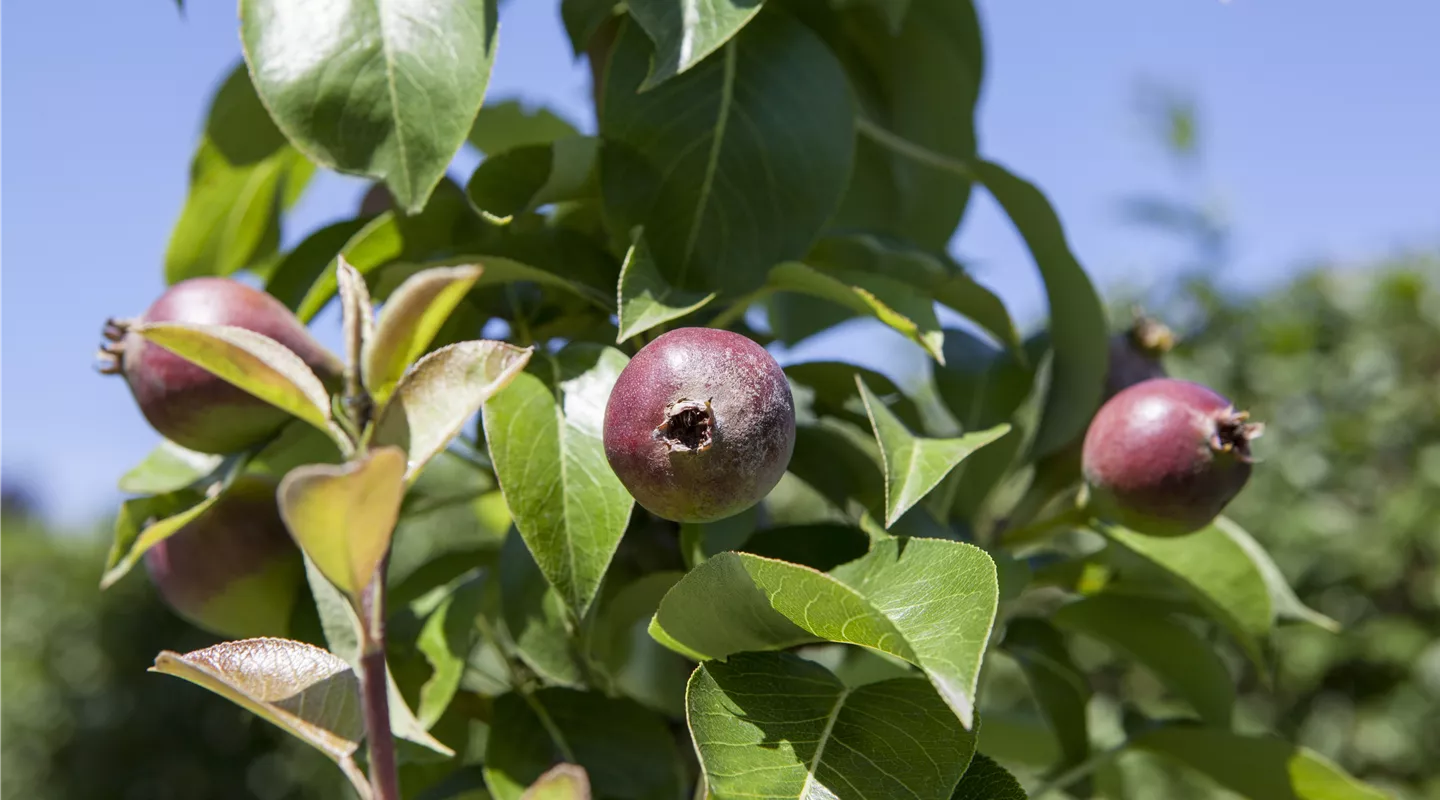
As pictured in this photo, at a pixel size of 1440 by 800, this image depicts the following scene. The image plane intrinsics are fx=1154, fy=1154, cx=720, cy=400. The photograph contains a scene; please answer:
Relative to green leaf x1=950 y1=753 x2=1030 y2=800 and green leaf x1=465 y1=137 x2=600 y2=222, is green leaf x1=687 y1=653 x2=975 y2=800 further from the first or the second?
green leaf x1=465 y1=137 x2=600 y2=222

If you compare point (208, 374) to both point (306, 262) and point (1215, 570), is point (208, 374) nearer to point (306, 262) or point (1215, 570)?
point (306, 262)

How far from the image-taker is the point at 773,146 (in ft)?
2.66

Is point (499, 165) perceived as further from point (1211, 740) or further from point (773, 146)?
point (1211, 740)

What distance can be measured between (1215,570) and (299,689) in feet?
2.18

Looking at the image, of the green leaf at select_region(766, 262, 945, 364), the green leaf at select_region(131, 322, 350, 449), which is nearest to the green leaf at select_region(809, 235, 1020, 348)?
the green leaf at select_region(766, 262, 945, 364)

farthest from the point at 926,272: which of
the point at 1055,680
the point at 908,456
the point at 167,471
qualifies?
the point at 167,471

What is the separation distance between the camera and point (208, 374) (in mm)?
719

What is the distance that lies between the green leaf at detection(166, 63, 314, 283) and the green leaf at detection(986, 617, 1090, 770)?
2.61ft

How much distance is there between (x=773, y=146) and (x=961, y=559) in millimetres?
367

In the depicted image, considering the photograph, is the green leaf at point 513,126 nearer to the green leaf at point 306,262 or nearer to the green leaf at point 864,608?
the green leaf at point 306,262

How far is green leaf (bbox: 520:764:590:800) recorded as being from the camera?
494mm

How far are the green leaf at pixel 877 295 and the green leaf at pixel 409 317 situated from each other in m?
0.25

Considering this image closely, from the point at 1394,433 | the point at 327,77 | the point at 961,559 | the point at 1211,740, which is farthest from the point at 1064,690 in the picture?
the point at 1394,433

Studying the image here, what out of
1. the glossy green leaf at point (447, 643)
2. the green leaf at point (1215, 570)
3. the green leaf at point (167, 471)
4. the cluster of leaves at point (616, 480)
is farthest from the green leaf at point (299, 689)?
the green leaf at point (1215, 570)
